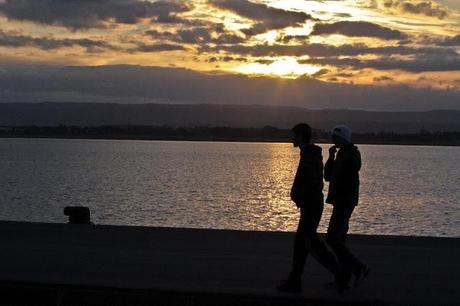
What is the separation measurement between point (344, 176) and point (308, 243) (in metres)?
0.86

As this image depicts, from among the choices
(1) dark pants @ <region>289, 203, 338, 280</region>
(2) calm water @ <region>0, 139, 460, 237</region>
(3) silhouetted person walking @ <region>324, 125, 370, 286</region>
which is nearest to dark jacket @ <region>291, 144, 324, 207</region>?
(1) dark pants @ <region>289, 203, 338, 280</region>

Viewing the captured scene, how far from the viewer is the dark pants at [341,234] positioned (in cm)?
948

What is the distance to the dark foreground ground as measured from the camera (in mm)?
9094

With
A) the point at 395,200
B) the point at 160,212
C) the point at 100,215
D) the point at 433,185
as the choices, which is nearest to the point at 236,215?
the point at 160,212

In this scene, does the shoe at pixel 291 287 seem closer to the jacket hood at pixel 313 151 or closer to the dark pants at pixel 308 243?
the dark pants at pixel 308 243

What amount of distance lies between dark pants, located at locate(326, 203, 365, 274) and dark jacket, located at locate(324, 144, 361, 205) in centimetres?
8

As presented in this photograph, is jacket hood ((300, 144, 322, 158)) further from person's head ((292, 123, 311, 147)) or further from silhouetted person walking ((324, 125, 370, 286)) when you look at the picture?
silhouetted person walking ((324, 125, 370, 286))

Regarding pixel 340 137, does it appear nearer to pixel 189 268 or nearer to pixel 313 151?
pixel 313 151

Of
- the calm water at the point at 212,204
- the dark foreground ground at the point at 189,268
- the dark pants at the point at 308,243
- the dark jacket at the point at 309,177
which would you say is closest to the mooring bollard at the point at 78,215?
the dark foreground ground at the point at 189,268

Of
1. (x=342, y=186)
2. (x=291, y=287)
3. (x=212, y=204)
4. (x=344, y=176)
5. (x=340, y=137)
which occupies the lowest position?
(x=212, y=204)

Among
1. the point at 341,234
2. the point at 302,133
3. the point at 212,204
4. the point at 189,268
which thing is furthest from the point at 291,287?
the point at 212,204

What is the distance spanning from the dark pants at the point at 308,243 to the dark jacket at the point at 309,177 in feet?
0.41

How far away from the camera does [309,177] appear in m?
9.22

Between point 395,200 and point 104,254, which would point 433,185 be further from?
point 104,254
